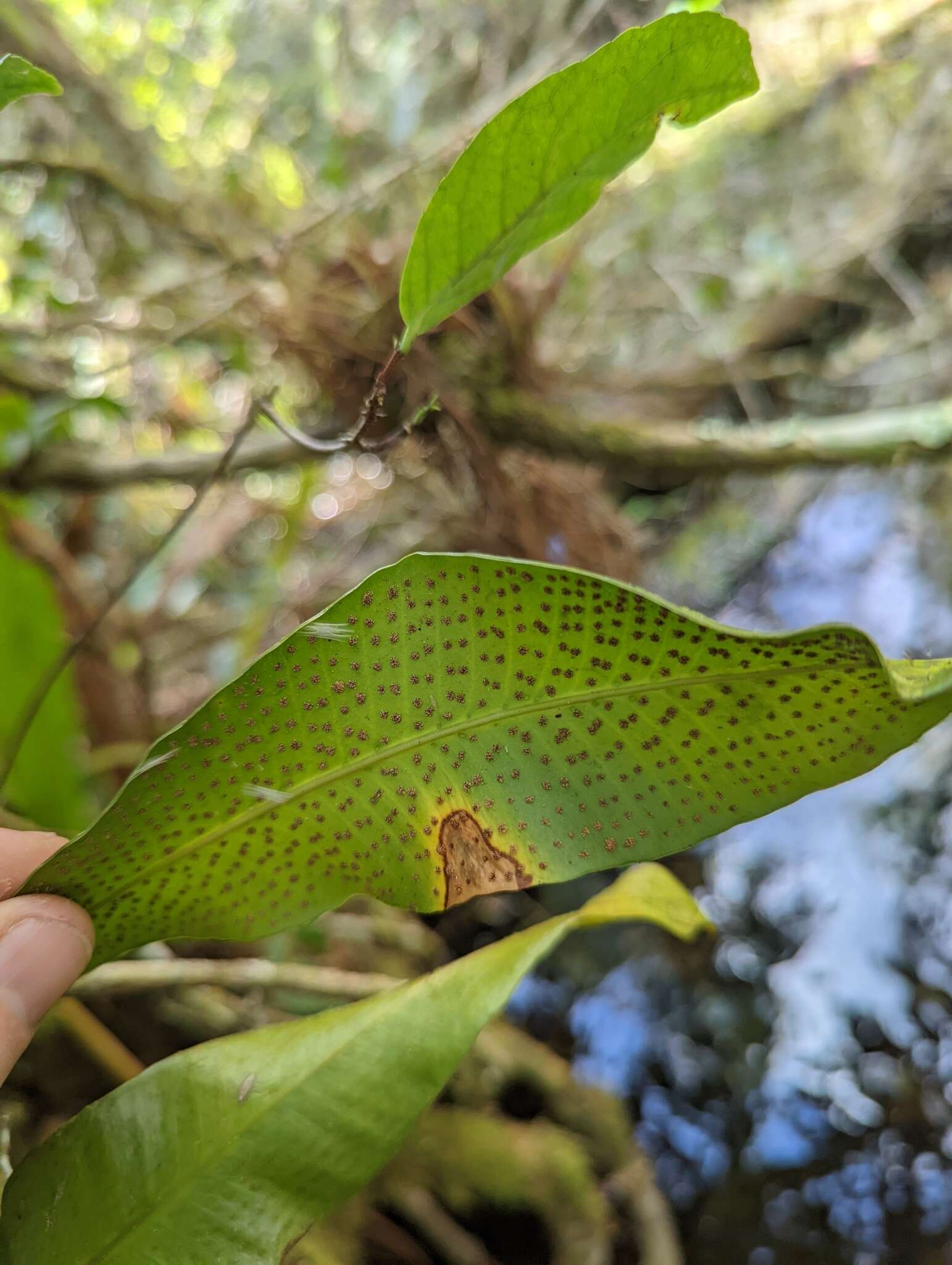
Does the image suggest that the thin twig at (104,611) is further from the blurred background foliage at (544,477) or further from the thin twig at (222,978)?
the thin twig at (222,978)

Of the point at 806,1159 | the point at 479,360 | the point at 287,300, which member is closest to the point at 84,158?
the point at 287,300

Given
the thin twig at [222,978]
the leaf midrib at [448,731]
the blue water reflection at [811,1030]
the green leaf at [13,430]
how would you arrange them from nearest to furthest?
the leaf midrib at [448,731] → the thin twig at [222,978] → the blue water reflection at [811,1030] → the green leaf at [13,430]

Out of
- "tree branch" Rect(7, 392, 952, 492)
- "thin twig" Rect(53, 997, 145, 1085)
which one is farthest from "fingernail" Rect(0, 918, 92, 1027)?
"tree branch" Rect(7, 392, 952, 492)

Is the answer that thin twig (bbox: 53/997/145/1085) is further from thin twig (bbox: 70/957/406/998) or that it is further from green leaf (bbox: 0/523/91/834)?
green leaf (bbox: 0/523/91/834)

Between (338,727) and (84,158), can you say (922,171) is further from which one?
(338,727)

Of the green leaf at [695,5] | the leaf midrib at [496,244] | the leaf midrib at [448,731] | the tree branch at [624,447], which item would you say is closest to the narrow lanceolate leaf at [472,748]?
the leaf midrib at [448,731]

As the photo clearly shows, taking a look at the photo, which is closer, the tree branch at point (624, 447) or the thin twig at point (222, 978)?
the thin twig at point (222, 978)

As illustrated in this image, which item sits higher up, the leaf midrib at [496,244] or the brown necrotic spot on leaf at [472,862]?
the leaf midrib at [496,244]
